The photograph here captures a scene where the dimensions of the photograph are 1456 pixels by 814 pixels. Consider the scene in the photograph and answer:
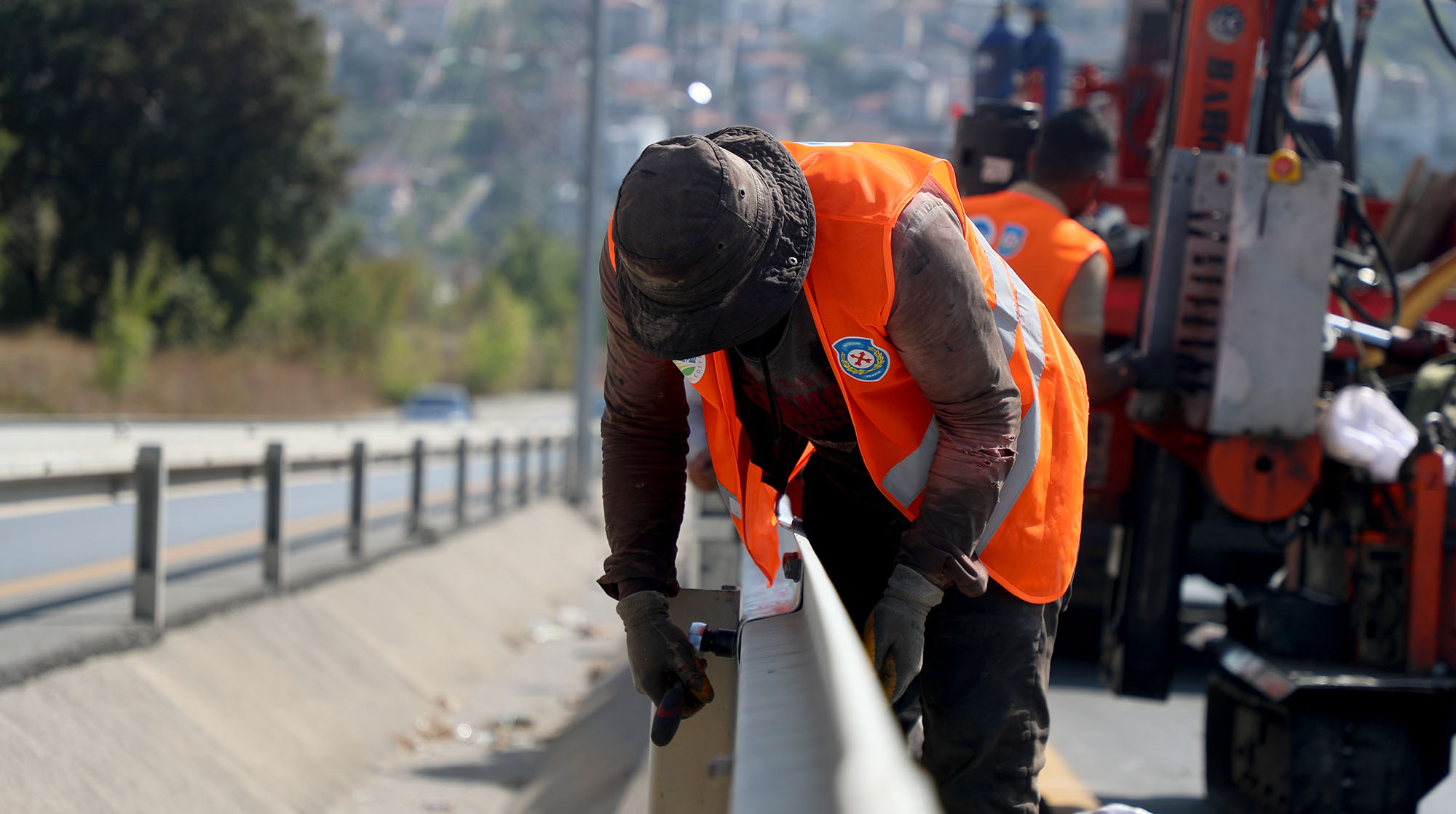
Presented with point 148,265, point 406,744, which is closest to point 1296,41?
point 406,744

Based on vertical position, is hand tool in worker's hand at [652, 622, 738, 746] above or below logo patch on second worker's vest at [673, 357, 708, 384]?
below

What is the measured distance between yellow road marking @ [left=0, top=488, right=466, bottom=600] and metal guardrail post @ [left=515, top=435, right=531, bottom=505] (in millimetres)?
4908

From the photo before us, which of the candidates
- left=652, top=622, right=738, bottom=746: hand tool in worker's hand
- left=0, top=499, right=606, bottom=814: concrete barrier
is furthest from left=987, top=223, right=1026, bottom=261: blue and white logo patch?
left=0, top=499, right=606, bottom=814: concrete barrier

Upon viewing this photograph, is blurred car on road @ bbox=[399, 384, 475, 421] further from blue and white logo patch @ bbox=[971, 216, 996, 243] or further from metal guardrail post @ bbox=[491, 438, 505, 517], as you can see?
blue and white logo patch @ bbox=[971, 216, 996, 243]

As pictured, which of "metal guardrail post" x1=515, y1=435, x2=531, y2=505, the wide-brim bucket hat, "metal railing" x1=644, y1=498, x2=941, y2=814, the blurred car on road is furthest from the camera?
the blurred car on road

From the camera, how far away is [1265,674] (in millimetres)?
4691

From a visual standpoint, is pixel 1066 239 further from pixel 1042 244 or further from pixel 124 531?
pixel 124 531

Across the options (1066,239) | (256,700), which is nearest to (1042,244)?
(1066,239)

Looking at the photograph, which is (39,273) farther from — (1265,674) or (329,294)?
(1265,674)

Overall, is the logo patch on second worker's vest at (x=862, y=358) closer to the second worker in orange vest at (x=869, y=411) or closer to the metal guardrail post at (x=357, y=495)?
the second worker in orange vest at (x=869, y=411)

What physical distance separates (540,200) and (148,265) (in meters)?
118

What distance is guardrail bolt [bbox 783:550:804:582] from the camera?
2.77 meters

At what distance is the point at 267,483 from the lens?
7.12 metres

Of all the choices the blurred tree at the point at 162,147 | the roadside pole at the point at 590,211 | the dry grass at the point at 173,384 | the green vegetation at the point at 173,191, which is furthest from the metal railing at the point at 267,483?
the blurred tree at the point at 162,147
